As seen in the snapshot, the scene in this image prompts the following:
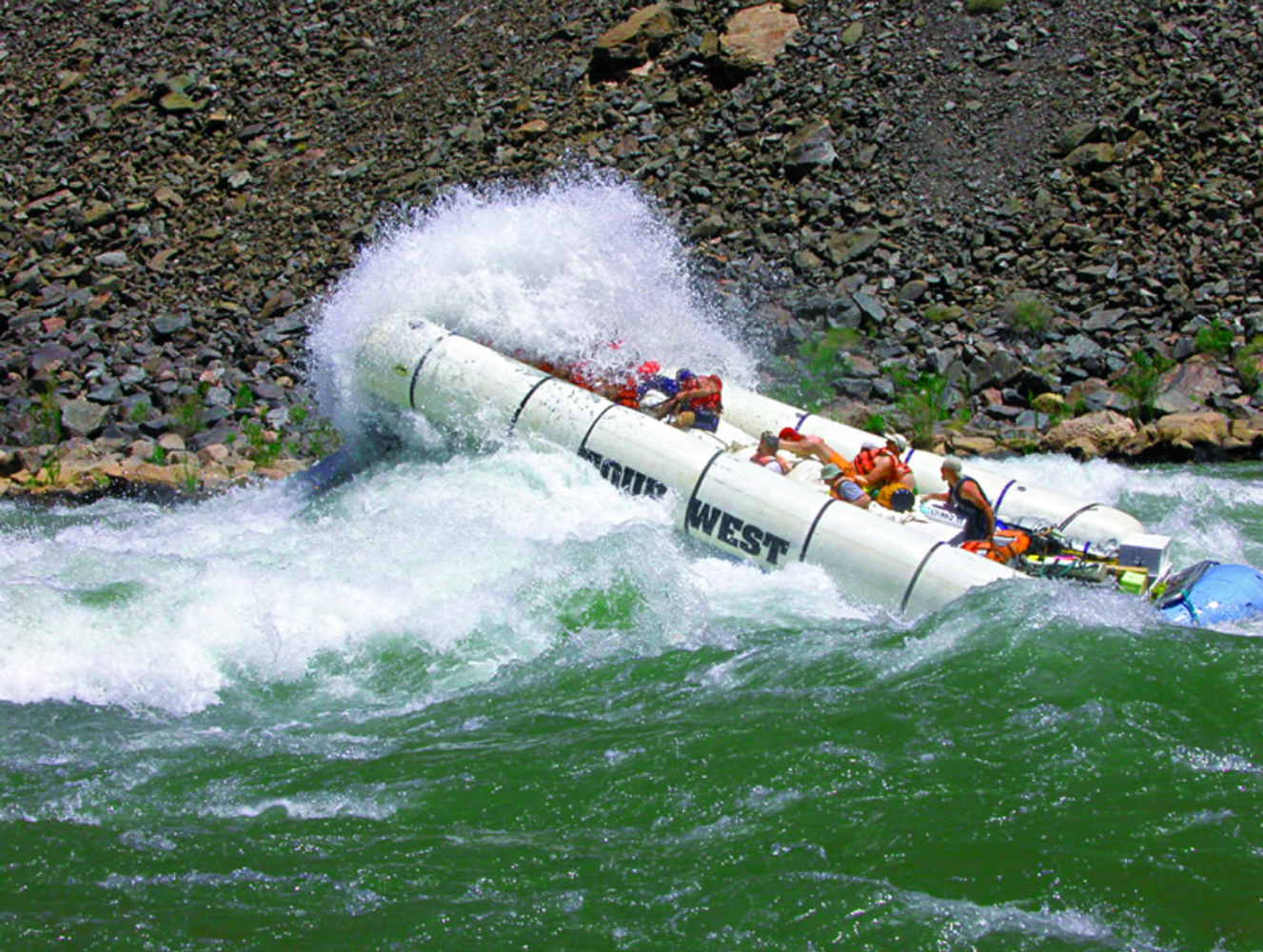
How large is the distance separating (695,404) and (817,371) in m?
4.10

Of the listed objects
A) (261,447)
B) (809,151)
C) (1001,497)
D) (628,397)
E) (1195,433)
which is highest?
(809,151)

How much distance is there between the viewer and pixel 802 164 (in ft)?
59.5

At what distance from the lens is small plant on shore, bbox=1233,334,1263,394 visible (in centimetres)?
1339

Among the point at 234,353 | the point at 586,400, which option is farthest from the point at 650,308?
the point at 234,353

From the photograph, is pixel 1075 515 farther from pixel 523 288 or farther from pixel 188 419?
pixel 188 419

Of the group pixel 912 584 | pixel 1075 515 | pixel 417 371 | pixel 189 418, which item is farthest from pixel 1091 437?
pixel 189 418

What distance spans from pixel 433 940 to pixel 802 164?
15.5 metres

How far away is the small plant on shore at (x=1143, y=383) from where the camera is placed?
13188mm

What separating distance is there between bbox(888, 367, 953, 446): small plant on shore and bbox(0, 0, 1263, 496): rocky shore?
0.25 feet

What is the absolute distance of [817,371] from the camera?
14383 millimetres

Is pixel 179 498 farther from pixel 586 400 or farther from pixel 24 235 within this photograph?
pixel 24 235

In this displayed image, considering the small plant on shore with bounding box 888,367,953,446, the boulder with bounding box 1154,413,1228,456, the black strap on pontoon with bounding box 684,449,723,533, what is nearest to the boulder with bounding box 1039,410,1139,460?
the boulder with bounding box 1154,413,1228,456

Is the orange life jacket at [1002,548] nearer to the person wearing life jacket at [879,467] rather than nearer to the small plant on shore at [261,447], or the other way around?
the person wearing life jacket at [879,467]

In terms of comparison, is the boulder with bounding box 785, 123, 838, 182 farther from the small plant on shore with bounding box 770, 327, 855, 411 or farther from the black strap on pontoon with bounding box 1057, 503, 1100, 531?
the black strap on pontoon with bounding box 1057, 503, 1100, 531
